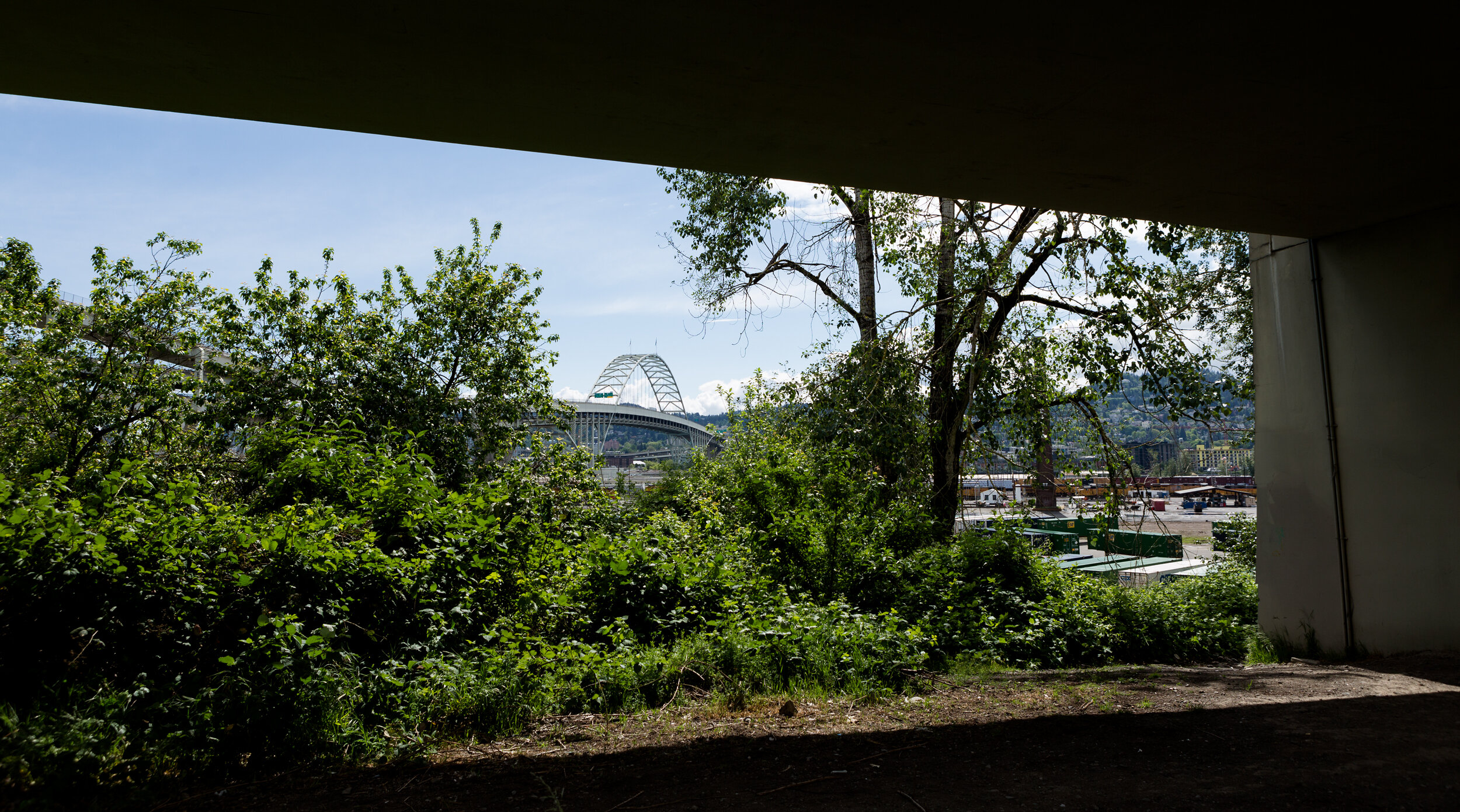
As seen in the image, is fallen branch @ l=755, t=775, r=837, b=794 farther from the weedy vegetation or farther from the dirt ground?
the weedy vegetation

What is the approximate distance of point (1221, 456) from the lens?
15016 mm

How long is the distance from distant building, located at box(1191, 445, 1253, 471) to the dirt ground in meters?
6.35

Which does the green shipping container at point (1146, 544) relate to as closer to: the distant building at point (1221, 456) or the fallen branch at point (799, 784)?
the distant building at point (1221, 456)

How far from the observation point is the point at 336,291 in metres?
13.2

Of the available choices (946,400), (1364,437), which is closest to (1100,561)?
(946,400)

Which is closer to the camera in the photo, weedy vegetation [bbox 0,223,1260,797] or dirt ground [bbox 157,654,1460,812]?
dirt ground [bbox 157,654,1460,812]

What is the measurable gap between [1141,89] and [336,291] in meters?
12.8

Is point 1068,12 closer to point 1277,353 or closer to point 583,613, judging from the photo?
point 583,613

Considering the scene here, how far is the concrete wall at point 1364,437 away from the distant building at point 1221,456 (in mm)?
3316

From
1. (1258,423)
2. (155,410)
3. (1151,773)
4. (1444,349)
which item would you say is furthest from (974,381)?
(155,410)

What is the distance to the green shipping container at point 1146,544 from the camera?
1320 cm

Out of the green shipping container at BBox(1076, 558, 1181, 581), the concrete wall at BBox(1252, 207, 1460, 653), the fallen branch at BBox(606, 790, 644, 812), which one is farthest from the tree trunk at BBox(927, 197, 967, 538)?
the fallen branch at BBox(606, 790, 644, 812)

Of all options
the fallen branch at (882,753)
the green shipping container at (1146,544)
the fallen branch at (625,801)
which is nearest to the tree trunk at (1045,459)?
the green shipping container at (1146,544)

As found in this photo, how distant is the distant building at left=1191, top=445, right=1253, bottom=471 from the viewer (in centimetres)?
1132
